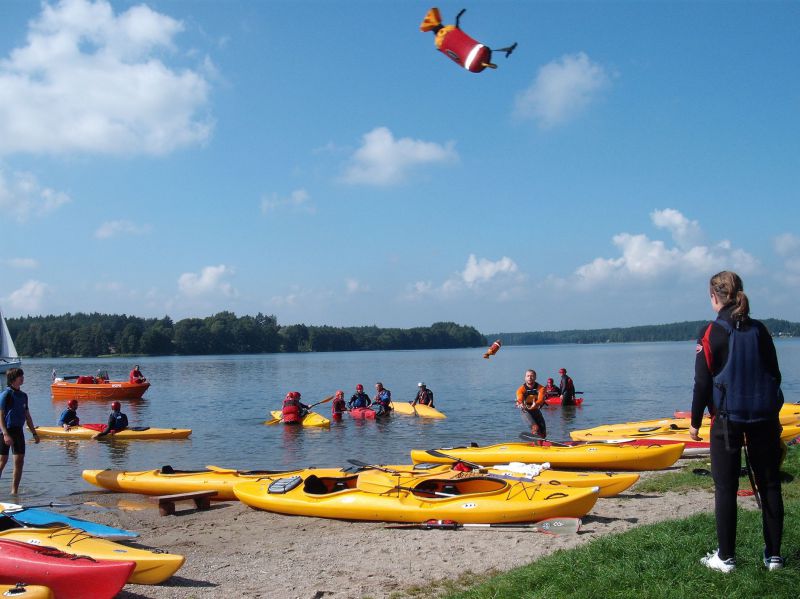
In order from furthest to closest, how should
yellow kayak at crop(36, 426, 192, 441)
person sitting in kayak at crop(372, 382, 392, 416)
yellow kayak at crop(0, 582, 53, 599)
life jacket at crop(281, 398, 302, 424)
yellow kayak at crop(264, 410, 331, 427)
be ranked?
1. person sitting in kayak at crop(372, 382, 392, 416)
2. life jacket at crop(281, 398, 302, 424)
3. yellow kayak at crop(264, 410, 331, 427)
4. yellow kayak at crop(36, 426, 192, 441)
5. yellow kayak at crop(0, 582, 53, 599)

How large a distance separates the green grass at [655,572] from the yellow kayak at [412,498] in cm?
202

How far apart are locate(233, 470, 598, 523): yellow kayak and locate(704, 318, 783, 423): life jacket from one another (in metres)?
4.15

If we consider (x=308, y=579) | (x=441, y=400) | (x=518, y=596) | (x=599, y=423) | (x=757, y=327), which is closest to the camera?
(x=757, y=327)

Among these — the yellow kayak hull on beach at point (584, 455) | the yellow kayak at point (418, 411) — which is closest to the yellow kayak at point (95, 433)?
the yellow kayak at point (418, 411)

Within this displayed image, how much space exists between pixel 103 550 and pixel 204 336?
109267mm

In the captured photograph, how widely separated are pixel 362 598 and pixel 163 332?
105597mm

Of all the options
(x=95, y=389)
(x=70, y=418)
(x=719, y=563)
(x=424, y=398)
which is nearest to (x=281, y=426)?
(x=424, y=398)

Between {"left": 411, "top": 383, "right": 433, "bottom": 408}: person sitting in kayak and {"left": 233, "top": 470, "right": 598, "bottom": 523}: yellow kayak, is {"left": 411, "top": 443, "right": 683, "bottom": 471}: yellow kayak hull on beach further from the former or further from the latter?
{"left": 411, "top": 383, "right": 433, "bottom": 408}: person sitting in kayak

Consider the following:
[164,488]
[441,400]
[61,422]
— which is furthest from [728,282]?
[441,400]

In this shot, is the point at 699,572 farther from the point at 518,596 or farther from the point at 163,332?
the point at 163,332

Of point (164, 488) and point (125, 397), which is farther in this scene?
point (125, 397)

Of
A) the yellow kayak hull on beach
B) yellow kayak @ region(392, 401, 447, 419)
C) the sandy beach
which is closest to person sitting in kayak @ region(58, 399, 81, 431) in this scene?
the sandy beach

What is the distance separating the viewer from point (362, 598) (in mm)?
5828

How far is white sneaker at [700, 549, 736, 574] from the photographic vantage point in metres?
4.36
